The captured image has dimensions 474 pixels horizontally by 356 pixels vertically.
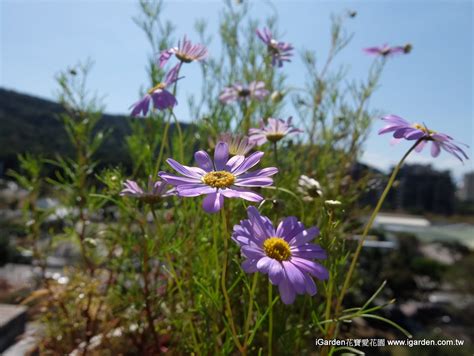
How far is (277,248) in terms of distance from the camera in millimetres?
358

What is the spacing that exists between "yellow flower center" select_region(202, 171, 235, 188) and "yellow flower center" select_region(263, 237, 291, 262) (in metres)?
0.07

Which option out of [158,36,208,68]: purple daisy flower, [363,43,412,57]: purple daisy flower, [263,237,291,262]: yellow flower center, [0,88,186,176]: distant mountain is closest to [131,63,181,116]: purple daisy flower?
[158,36,208,68]: purple daisy flower

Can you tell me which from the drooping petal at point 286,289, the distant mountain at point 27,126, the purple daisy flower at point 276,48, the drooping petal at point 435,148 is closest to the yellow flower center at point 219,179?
the drooping petal at point 286,289

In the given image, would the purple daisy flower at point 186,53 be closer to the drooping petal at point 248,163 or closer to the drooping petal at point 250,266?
the drooping petal at point 248,163

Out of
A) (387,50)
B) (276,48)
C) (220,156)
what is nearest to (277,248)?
(220,156)

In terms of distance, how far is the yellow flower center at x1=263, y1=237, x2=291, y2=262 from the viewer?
35 cm

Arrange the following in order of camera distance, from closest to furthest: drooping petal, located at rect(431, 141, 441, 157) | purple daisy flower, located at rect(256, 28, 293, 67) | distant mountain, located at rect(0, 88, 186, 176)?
drooping petal, located at rect(431, 141, 441, 157) < purple daisy flower, located at rect(256, 28, 293, 67) < distant mountain, located at rect(0, 88, 186, 176)

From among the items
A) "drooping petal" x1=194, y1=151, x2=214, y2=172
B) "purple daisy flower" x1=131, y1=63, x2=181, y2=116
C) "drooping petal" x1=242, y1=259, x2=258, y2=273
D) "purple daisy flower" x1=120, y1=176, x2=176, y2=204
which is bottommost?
"drooping petal" x1=242, y1=259, x2=258, y2=273

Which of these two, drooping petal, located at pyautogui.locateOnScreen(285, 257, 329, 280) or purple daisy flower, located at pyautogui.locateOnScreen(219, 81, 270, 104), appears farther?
purple daisy flower, located at pyautogui.locateOnScreen(219, 81, 270, 104)

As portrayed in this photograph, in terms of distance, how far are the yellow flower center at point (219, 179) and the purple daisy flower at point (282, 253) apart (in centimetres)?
4

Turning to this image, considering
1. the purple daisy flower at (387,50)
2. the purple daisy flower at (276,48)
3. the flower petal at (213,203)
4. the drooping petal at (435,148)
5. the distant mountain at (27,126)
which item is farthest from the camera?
the distant mountain at (27,126)

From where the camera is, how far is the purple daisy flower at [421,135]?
0.40 m

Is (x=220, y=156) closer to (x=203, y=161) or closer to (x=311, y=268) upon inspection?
(x=203, y=161)

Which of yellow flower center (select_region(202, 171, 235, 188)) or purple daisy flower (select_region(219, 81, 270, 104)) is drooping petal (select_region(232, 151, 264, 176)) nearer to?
yellow flower center (select_region(202, 171, 235, 188))
